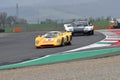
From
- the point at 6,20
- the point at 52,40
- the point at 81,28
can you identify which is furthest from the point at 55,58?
the point at 6,20

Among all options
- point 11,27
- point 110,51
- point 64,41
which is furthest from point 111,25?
point 110,51

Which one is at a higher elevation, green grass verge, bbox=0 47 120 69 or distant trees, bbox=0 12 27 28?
green grass verge, bbox=0 47 120 69

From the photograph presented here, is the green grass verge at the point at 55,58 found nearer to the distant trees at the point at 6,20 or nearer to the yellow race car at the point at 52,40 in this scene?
the yellow race car at the point at 52,40

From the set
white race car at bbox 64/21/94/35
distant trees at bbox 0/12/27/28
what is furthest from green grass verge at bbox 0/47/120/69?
distant trees at bbox 0/12/27/28

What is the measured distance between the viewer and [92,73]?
10.2 metres

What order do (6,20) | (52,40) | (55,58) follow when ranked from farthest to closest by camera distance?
(6,20) → (52,40) → (55,58)

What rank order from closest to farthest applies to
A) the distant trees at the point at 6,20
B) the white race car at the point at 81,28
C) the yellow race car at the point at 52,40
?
the yellow race car at the point at 52,40 < the white race car at the point at 81,28 < the distant trees at the point at 6,20

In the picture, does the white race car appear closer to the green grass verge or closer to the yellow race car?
the yellow race car

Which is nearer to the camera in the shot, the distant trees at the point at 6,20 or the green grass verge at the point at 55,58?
the green grass verge at the point at 55,58

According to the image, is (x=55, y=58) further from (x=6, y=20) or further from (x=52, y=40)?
(x=6, y=20)

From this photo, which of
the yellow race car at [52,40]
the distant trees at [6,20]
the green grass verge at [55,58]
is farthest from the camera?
the distant trees at [6,20]

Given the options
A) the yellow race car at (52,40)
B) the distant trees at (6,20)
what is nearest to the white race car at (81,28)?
the yellow race car at (52,40)

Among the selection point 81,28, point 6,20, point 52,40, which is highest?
point 52,40

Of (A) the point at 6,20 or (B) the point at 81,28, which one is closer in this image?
(B) the point at 81,28
